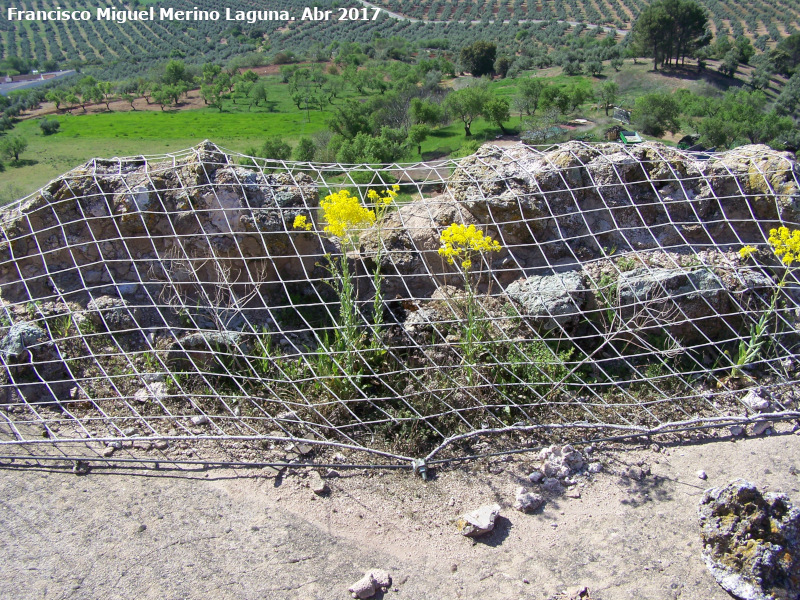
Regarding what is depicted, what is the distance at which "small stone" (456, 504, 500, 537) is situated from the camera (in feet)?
12.3

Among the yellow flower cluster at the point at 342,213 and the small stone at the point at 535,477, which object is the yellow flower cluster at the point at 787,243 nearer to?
the small stone at the point at 535,477

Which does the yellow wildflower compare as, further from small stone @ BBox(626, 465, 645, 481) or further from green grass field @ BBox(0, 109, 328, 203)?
green grass field @ BBox(0, 109, 328, 203)

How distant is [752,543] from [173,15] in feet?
307

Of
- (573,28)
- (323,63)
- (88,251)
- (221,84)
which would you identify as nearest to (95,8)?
(323,63)

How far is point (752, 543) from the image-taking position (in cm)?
340

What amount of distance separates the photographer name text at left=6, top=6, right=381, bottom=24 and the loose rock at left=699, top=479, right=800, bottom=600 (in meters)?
87.2

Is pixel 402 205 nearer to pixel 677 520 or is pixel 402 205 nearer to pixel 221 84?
pixel 677 520

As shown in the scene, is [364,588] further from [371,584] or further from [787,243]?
[787,243]

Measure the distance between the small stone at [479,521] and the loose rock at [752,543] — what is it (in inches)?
52.2

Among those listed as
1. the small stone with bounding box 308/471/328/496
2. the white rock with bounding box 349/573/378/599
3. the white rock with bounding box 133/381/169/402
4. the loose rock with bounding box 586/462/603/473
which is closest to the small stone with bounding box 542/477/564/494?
the loose rock with bounding box 586/462/603/473

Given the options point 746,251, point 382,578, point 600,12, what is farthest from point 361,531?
point 600,12

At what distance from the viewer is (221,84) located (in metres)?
48.6

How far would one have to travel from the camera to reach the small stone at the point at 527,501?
3.94 metres

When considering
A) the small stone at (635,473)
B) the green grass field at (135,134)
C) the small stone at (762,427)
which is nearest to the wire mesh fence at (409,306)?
the small stone at (762,427)
